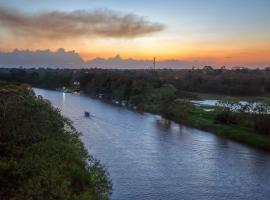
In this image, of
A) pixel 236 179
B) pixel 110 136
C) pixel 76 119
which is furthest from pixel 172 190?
pixel 76 119

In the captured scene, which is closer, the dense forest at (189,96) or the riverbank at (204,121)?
the riverbank at (204,121)

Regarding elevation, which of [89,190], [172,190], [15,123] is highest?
[15,123]

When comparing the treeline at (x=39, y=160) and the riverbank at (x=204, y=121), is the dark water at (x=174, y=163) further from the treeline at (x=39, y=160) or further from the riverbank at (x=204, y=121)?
the treeline at (x=39, y=160)

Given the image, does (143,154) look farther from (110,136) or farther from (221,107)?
(221,107)

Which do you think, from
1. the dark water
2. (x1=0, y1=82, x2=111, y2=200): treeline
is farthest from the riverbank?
(x1=0, y1=82, x2=111, y2=200): treeline

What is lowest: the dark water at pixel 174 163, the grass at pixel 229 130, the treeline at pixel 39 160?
the dark water at pixel 174 163

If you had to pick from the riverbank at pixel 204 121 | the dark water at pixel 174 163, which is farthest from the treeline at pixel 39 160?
the riverbank at pixel 204 121

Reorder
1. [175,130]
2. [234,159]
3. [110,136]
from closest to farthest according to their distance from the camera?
[234,159] < [110,136] < [175,130]
